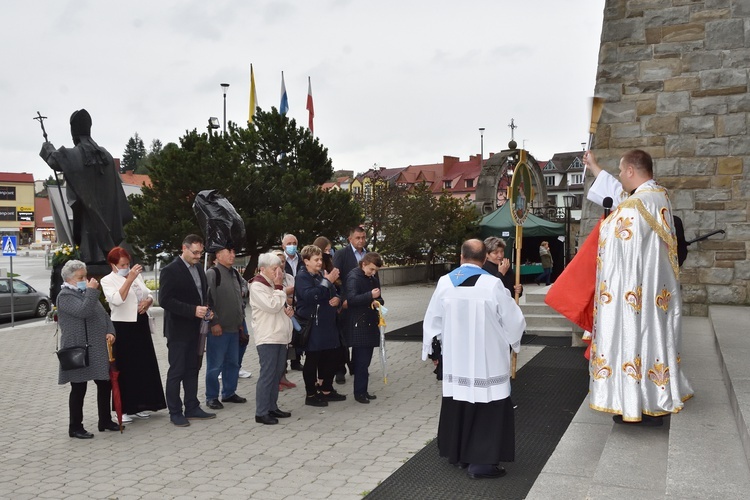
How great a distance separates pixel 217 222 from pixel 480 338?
487 centimetres

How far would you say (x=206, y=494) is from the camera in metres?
5.19

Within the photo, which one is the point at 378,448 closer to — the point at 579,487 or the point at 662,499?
the point at 579,487

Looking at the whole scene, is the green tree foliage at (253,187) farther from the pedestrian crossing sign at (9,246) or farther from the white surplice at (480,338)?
the white surplice at (480,338)

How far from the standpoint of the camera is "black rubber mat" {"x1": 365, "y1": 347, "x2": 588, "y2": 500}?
5062 mm

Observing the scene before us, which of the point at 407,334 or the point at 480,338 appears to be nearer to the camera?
the point at 480,338

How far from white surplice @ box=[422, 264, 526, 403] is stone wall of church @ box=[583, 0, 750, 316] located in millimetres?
5827

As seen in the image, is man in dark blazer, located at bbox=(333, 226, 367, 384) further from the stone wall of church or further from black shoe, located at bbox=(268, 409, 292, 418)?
the stone wall of church

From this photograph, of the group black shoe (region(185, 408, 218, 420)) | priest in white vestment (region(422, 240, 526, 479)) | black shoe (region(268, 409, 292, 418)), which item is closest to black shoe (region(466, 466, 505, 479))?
priest in white vestment (region(422, 240, 526, 479))

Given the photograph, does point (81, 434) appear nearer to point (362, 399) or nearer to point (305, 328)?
point (305, 328)

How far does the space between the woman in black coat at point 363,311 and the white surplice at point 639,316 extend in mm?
2880

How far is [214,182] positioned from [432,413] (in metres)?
15.1

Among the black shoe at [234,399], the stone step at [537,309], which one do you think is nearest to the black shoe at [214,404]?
the black shoe at [234,399]

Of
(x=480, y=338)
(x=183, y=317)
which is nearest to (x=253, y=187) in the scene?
(x=183, y=317)

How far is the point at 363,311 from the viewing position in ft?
26.1
